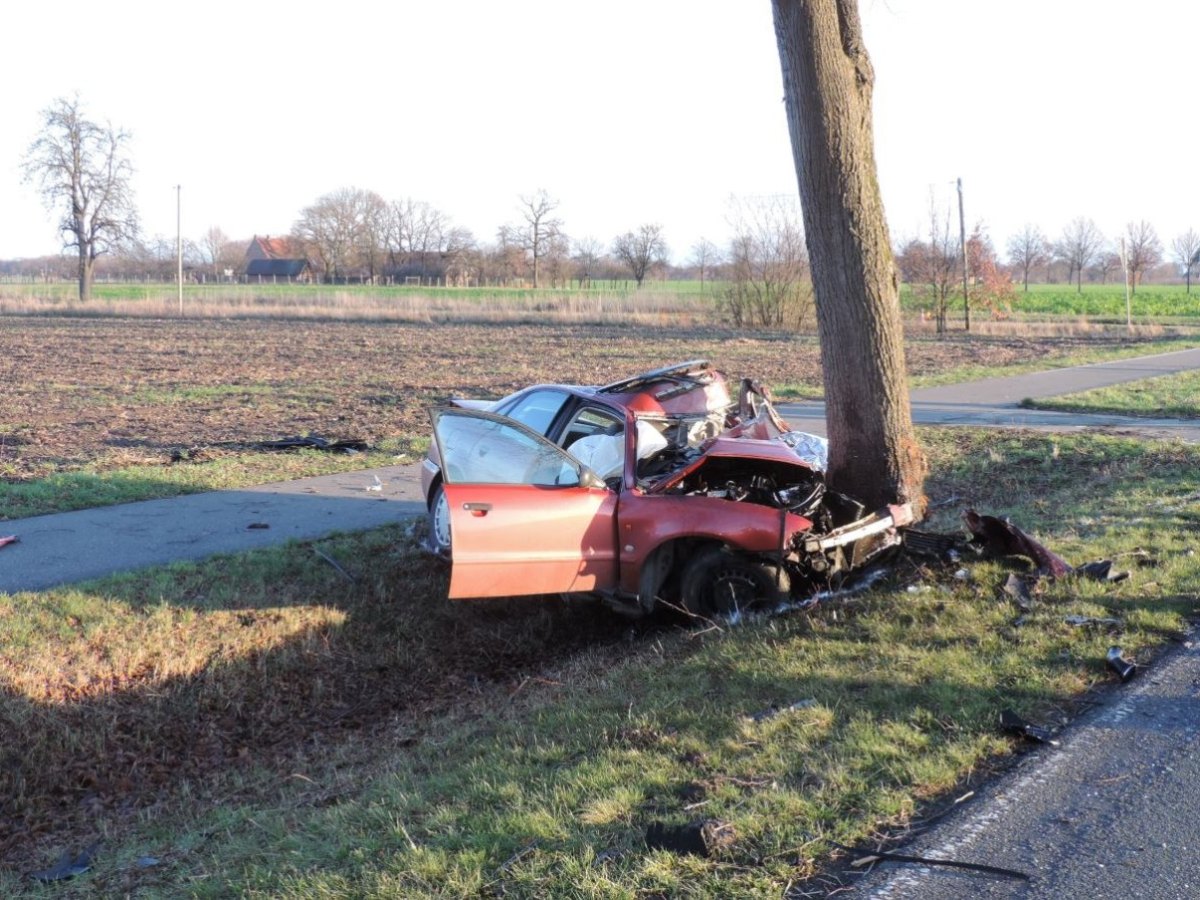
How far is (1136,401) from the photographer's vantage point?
18625 mm

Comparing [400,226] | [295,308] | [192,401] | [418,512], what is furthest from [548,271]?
[418,512]

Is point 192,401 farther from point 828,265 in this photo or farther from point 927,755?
point 927,755

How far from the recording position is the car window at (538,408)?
909cm

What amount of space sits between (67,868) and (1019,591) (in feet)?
18.5

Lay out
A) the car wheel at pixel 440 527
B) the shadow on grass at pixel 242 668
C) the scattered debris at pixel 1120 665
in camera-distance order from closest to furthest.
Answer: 1. the scattered debris at pixel 1120 665
2. the shadow on grass at pixel 242 668
3. the car wheel at pixel 440 527

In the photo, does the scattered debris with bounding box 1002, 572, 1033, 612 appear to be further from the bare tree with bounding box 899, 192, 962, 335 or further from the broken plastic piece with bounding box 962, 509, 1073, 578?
the bare tree with bounding box 899, 192, 962, 335

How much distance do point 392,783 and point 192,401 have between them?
1548 centimetres

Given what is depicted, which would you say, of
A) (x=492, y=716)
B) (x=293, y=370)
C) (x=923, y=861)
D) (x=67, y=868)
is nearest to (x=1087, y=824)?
(x=923, y=861)

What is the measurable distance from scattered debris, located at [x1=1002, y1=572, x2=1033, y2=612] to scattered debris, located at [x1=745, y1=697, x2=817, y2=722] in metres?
2.06

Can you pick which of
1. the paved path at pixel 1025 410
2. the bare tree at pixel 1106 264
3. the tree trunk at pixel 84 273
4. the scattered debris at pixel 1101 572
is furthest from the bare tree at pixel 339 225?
the scattered debris at pixel 1101 572

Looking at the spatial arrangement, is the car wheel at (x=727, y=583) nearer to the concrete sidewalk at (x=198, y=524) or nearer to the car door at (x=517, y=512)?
the car door at (x=517, y=512)

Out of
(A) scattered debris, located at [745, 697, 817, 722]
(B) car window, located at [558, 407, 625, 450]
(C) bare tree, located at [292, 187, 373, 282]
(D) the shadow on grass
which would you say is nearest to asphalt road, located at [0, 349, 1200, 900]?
(D) the shadow on grass

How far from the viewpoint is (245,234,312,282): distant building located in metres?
118

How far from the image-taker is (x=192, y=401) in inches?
762
